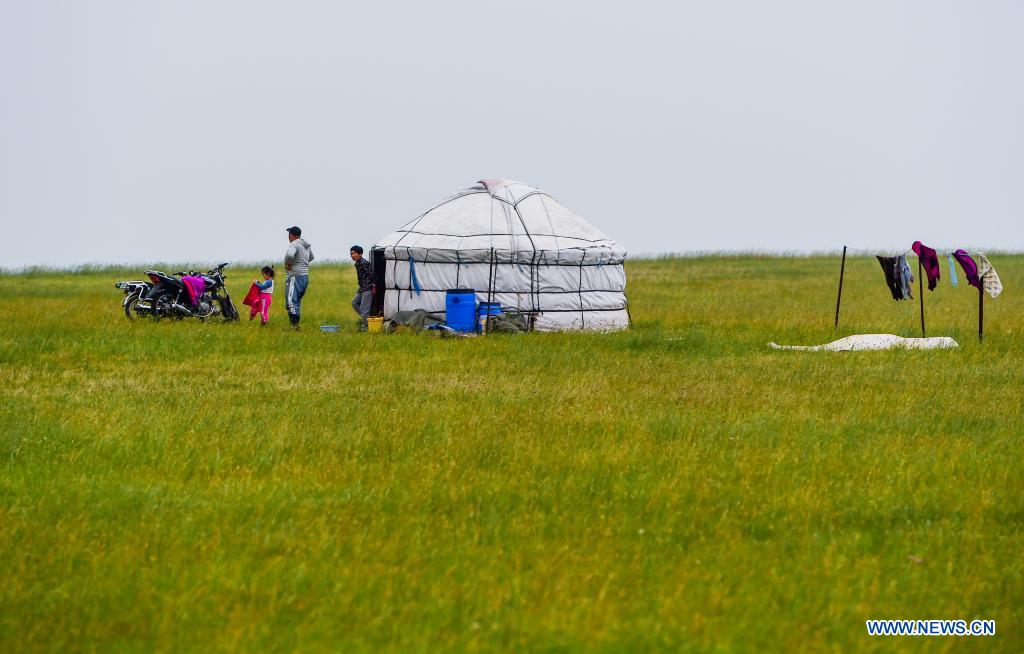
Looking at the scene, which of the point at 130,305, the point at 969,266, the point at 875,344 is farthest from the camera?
the point at 130,305

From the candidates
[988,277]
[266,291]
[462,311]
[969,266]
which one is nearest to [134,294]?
[266,291]

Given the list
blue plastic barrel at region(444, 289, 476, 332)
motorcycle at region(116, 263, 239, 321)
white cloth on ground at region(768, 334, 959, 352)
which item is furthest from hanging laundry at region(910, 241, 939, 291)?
motorcycle at region(116, 263, 239, 321)

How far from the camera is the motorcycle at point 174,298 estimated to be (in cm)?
1992

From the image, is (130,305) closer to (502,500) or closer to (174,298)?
(174,298)

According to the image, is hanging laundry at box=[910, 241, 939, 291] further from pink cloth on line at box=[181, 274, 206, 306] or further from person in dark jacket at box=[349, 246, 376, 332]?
pink cloth on line at box=[181, 274, 206, 306]

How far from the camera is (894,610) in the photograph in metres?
5.71

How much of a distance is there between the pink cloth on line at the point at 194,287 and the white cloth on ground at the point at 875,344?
933 cm

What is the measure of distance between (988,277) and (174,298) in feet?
41.5

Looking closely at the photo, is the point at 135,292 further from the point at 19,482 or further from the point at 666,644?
the point at 666,644

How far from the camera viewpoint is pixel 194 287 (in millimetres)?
19859

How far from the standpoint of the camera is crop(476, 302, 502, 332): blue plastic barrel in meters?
18.7

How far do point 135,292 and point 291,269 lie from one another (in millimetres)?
3166

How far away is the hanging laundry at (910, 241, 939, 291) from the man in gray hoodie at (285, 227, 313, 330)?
922cm

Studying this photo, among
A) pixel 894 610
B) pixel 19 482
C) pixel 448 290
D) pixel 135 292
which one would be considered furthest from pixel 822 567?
pixel 135 292
